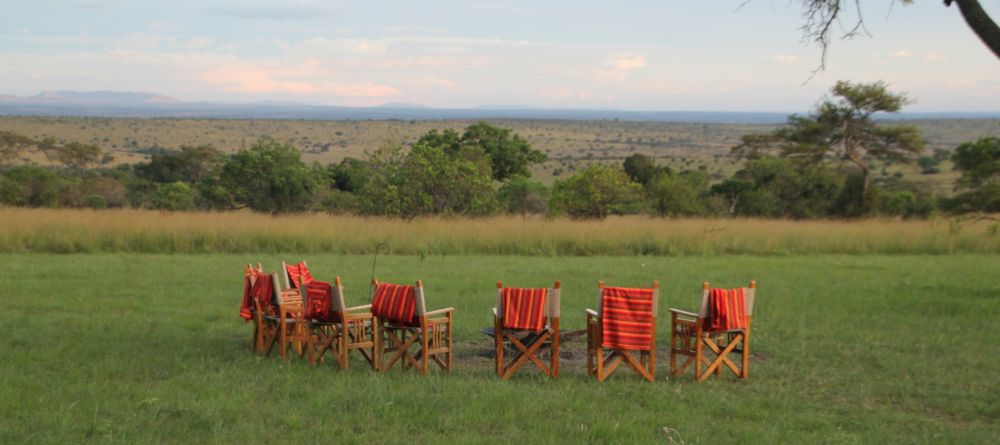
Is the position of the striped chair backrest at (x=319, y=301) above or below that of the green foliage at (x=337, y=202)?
above

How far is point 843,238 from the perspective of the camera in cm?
2416

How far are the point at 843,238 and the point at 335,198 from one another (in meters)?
21.7

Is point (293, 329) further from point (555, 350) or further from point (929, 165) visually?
point (929, 165)

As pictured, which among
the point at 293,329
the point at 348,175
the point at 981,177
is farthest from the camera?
the point at 348,175

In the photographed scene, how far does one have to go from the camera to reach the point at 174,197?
40938 millimetres

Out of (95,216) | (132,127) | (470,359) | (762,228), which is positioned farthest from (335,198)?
(132,127)

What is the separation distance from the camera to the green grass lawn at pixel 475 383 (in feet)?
22.7

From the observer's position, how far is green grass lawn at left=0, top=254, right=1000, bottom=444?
22.7 feet

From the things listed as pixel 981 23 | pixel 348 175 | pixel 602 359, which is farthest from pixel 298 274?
pixel 348 175

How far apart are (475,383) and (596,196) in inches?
1100

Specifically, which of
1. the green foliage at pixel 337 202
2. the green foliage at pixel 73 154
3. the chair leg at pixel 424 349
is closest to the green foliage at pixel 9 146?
the green foliage at pixel 73 154

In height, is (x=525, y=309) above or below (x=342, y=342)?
above

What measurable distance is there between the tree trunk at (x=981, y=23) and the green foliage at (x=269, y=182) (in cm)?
3298

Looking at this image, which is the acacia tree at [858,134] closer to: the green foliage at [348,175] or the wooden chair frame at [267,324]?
the green foliage at [348,175]
